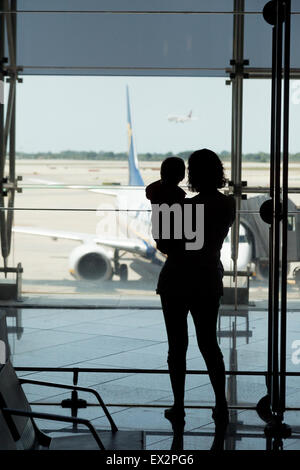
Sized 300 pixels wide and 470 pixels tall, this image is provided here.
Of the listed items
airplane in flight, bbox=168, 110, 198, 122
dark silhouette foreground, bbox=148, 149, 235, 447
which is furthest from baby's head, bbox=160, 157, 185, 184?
airplane in flight, bbox=168, 110, 198, 122

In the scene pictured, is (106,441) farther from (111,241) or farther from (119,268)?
(119,268)

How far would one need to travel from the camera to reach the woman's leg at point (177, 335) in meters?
3.93

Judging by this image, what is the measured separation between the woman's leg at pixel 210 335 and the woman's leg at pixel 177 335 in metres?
0.07

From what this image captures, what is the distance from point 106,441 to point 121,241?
663 centimetres

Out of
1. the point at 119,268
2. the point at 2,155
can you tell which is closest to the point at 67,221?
the point at 119,268

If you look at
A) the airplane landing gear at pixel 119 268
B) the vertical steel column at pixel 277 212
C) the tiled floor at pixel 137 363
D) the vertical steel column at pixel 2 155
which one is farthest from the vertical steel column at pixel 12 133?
the vertical steel column at pixel 277 212

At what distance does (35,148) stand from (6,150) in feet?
9.97

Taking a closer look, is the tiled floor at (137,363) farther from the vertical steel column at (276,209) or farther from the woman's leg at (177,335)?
the vertical steel column at (276,209)

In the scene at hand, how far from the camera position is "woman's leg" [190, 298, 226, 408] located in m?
3.91

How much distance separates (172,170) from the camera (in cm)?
394

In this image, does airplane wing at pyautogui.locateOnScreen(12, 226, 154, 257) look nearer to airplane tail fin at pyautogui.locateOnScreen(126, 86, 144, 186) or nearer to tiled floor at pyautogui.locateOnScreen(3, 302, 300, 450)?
airplane tail fin at pyautogui.locateOnScreen(126, 86, 144, 186)

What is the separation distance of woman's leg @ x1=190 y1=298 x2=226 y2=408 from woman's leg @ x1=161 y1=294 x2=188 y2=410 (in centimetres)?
7
